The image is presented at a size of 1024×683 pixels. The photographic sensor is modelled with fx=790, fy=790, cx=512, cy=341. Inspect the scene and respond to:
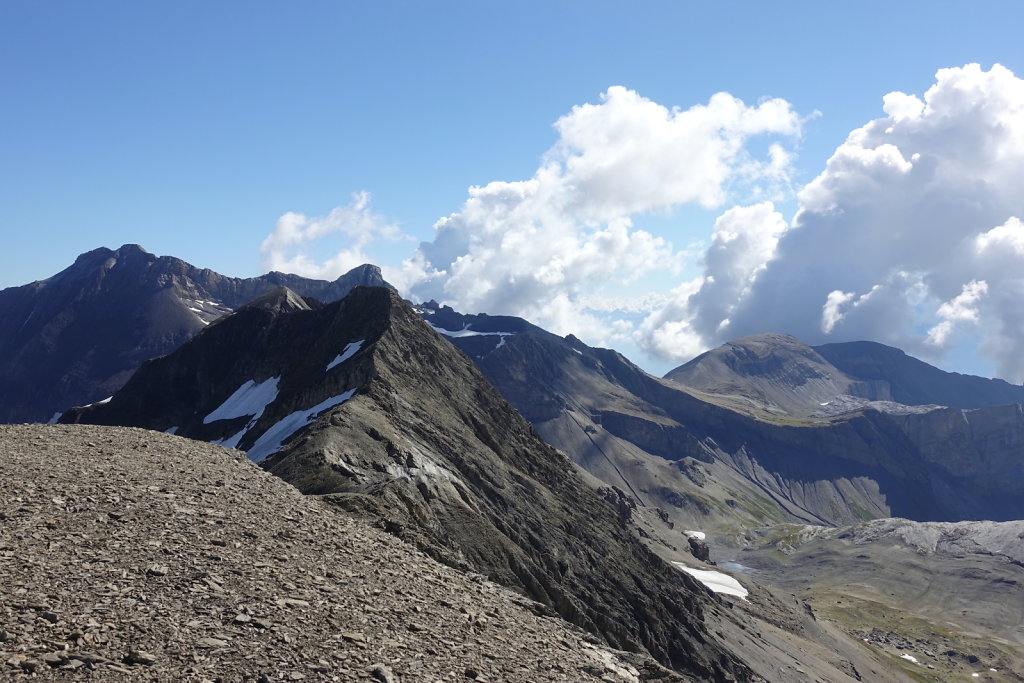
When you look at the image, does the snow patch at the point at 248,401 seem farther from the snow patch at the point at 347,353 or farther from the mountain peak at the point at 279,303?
the mountain peak at the point at 279,303

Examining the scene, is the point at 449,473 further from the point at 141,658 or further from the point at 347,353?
the point at 141,658

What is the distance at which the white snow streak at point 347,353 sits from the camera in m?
97.6

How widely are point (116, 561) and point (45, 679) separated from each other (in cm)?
682

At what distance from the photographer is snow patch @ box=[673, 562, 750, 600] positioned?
525ft

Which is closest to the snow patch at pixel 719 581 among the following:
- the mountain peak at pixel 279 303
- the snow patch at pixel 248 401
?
the snow patch at pixel 248 401

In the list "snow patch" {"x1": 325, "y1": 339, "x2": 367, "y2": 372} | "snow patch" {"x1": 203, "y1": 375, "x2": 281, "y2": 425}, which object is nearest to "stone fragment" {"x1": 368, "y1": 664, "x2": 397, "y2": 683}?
"snow patch" {"x1": 325, "y1": 339, "x2": 367, "y2": 372}

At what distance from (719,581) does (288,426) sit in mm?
119529

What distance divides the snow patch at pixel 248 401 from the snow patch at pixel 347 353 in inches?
515

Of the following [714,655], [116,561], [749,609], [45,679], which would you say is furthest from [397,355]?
[749,609]

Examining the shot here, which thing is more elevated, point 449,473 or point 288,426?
point 449,473

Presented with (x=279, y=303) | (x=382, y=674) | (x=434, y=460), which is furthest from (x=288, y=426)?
(x=279, y=303)

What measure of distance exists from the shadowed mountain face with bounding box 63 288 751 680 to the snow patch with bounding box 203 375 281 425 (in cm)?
46

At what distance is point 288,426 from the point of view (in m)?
82.1

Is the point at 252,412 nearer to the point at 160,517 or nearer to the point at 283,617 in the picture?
the point at 160,517
